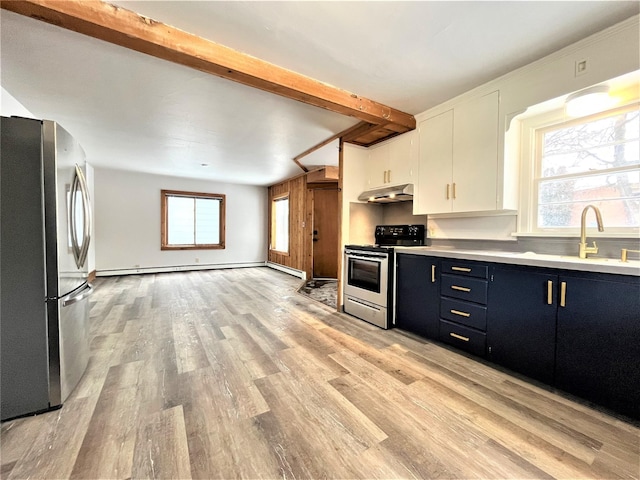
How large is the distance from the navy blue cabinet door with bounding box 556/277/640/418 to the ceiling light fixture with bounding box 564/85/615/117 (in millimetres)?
1355

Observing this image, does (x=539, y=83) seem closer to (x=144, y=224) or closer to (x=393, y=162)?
(x=393, y=162)

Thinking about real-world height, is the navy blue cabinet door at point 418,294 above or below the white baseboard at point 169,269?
above

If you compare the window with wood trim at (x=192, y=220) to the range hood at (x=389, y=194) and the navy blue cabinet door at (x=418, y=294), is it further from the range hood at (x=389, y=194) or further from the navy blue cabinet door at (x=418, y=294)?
the navy blue cabinet door at (x=418, y=294)

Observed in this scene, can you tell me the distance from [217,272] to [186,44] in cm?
590

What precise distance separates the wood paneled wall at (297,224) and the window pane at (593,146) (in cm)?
464

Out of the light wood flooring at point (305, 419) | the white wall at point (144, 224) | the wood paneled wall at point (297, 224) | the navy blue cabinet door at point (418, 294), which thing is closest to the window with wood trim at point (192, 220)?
the white wall at point (144, 224)

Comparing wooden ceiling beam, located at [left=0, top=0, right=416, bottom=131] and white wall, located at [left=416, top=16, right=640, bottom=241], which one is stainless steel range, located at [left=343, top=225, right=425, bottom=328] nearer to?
white wall, located at [left=416, top=16, right=640, bottom=241]

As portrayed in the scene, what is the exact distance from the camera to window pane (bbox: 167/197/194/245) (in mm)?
6957

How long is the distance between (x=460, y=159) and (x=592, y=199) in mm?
1083

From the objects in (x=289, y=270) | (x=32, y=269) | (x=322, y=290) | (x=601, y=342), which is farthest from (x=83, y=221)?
(x=289, y=270)

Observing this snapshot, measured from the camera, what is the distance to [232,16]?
1.73 metres

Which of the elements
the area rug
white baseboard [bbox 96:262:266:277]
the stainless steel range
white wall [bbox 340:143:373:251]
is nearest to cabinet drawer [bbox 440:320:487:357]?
the stainless steel range

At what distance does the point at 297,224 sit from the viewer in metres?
6.76

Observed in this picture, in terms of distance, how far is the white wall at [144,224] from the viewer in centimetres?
614
